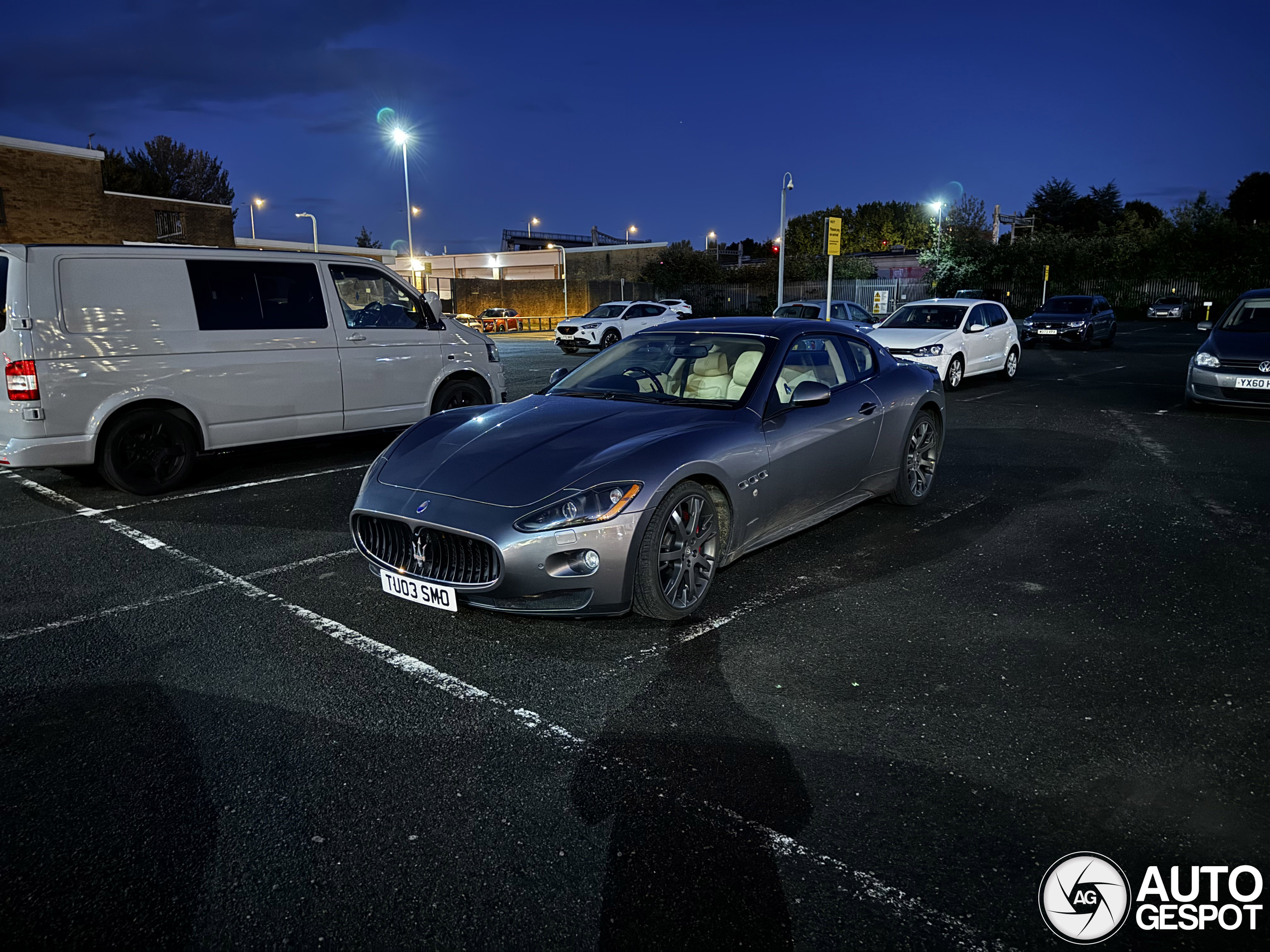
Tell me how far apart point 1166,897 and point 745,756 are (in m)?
1.32

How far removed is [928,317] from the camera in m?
15.7

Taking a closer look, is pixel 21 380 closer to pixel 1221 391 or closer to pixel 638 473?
pixel 638 473

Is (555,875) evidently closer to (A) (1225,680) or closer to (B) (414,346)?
(A) (1225,680)

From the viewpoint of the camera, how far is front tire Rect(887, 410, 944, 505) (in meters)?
6.47

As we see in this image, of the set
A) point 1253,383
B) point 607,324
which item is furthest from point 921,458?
point 607,324

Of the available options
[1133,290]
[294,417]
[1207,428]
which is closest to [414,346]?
[294,417]

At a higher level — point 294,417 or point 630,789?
point 294,417

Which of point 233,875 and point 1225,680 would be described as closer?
point 233,875

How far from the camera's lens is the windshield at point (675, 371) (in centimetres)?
514

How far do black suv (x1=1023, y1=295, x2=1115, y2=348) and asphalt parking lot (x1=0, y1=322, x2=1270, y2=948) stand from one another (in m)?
21.2

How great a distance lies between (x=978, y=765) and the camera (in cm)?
313

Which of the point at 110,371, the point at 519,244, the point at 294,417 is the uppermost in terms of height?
the point at 519,244

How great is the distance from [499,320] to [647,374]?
4247cm

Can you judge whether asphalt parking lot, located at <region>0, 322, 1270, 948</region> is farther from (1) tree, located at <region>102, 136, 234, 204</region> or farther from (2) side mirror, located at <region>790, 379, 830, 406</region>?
(1) tree, located at <region>102, 136, 234, 204</region>
